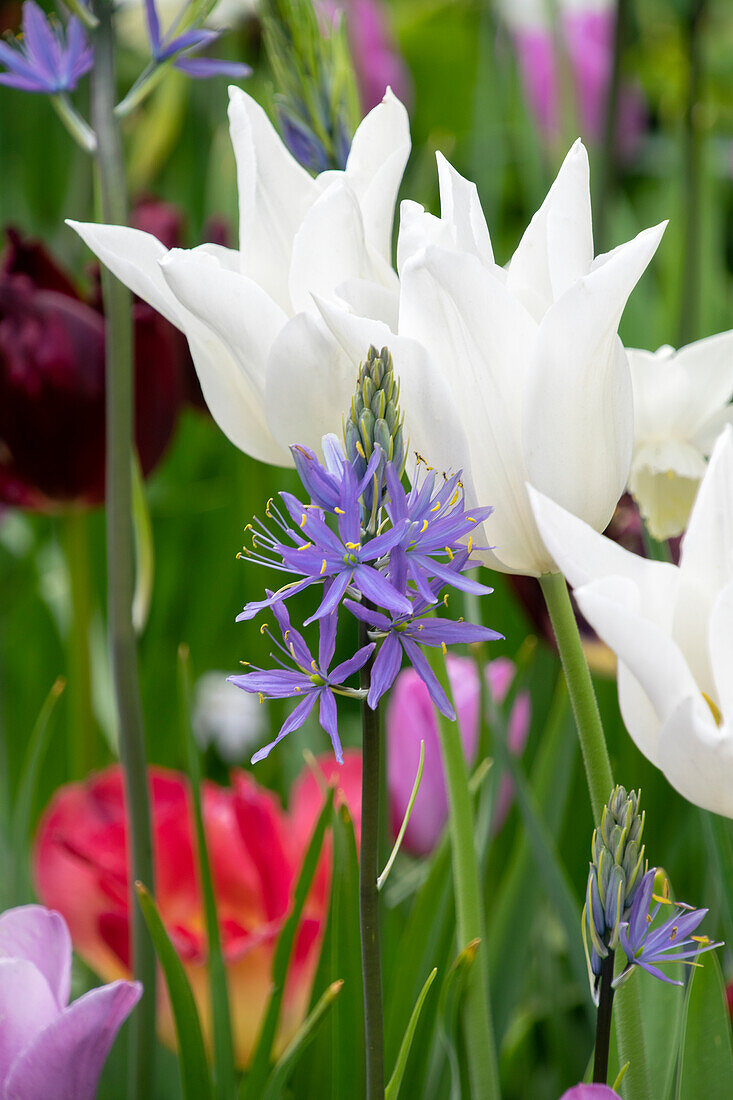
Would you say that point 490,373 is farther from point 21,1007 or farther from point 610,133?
point 610,133

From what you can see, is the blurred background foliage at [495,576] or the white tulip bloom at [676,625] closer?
the white tulip bloom at [676,625]

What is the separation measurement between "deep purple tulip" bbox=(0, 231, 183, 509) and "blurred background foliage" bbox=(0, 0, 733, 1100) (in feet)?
0.14

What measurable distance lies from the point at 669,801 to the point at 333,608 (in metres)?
0.41

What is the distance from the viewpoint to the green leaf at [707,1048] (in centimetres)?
22

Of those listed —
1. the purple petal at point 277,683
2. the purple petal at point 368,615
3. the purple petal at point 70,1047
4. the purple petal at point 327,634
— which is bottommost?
the purple petal at point 70,1047

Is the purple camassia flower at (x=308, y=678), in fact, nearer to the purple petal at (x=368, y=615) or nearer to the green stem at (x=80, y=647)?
the purple petal at (x=368, y=615)

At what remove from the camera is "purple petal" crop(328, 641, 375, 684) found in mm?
174

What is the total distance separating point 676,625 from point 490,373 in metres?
0.06

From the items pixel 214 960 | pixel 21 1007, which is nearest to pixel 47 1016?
pixel 21 1007

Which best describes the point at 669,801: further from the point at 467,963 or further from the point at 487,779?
the point at 467,963

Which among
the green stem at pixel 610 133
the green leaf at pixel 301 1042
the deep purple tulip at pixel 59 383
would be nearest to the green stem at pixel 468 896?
the green leaf at pixel 301 1042

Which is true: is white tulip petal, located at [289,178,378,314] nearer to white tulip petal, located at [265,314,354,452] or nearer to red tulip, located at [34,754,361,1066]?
white tulip petal, located at [265,314,354,452]

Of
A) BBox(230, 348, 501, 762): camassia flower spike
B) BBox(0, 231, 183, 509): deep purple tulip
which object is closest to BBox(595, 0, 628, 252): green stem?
BBox(0, 231, 183, 509): deep purple tulip

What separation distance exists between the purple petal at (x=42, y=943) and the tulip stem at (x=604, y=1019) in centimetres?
11
